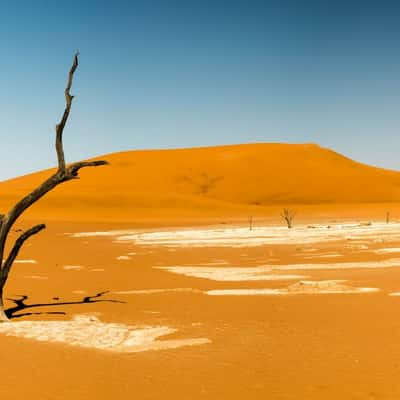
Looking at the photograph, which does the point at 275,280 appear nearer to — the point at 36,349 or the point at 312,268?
the point at 312,268

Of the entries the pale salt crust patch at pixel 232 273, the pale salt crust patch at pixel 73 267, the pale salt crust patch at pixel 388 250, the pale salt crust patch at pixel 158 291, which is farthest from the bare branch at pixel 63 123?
the pale salt crust patch at pixel 388 250

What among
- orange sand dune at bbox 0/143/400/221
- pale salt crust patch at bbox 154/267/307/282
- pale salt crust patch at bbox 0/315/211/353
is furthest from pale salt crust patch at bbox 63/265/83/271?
orange sand dune at bbox 0/143/400/221

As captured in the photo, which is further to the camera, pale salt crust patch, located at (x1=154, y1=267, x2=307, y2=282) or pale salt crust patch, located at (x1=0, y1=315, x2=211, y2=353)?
pale salt crust patch, located at (x1=154, y1=267, x2=307, y2=282)

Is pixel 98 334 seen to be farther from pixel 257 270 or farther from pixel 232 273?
pixel 257 270

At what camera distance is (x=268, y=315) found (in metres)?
9.58

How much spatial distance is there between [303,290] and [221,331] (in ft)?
14.0

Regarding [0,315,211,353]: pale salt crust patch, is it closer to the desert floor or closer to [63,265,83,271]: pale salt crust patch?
the desert floor

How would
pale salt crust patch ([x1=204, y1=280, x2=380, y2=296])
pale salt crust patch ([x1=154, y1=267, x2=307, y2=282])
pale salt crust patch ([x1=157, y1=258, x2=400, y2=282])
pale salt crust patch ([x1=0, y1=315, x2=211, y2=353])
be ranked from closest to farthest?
pale salt crust patch ([x1=0, y1=315, x2=211, y2=353]), pale salt crust patch ([x1=204, y1=280, x2=380, y2=296]), pale salt crust patch ([x1=154, y1=267, x2=307, y2=282]), pale salt crust patch ([x1=157, y1=258, x2=400, y2=282])

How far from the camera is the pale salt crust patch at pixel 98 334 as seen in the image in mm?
7605

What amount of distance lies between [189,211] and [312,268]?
181 ft

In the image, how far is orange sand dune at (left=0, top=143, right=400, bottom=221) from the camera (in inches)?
2896

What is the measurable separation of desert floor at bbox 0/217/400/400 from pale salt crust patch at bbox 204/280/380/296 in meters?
0.04

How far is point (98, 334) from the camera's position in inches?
327

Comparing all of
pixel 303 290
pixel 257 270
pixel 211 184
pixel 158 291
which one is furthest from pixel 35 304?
pixel 211 184
